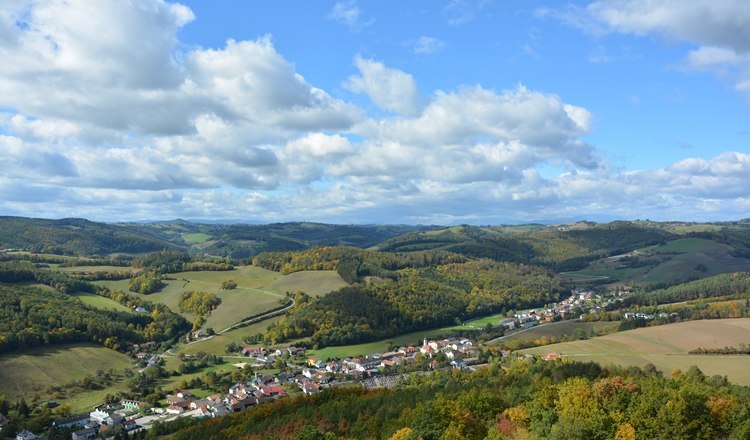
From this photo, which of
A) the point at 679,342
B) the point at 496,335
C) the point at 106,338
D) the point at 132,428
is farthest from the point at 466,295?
the point at 132,428

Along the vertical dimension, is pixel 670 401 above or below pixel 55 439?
above

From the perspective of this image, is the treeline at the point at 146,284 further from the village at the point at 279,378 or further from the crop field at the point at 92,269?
the village at the point at 279,378

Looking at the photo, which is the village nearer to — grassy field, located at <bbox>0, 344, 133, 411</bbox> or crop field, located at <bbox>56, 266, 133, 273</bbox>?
grassy field, located at <bbox>0, 344, 133, 411</bbox>

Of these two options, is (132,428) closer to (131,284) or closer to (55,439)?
(55,439)

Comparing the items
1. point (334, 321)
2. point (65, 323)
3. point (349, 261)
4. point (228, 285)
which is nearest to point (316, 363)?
point (334, 321)

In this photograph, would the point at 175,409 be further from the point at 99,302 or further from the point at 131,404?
the point at 99,302

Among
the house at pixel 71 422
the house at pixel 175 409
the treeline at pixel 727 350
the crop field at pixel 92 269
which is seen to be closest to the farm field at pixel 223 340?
the house at pixel 175 409

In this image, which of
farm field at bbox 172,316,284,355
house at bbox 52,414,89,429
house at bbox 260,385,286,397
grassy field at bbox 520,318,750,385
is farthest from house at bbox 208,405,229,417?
grassy field at bbox 520,318,750,385
